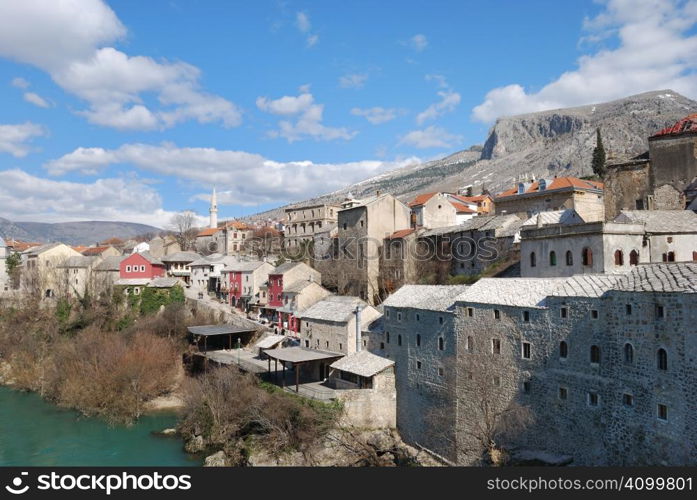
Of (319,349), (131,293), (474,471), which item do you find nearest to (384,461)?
(319,349)

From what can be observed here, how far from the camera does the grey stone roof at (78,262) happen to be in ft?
211

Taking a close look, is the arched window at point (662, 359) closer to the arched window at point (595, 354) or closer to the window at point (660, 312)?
the window at point (660, 312)

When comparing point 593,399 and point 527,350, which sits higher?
point 527,350

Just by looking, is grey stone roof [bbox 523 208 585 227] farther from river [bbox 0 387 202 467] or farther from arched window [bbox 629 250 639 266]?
river [bbox 0 387 202 467]

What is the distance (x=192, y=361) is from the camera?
153 ft

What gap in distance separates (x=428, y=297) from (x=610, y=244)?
10.6 meters

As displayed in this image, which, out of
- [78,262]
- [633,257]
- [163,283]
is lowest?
[163,283]

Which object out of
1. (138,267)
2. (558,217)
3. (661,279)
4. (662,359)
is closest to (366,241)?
(558,217)

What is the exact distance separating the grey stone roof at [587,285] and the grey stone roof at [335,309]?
641 inches

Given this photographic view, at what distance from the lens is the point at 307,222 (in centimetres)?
7519

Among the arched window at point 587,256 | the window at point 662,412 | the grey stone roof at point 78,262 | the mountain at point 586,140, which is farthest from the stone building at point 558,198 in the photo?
the mountain at point 586,140

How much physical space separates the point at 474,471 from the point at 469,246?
86.5 feet

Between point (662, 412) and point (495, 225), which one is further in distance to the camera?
point (495, 225)

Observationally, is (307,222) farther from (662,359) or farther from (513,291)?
(662,359)
